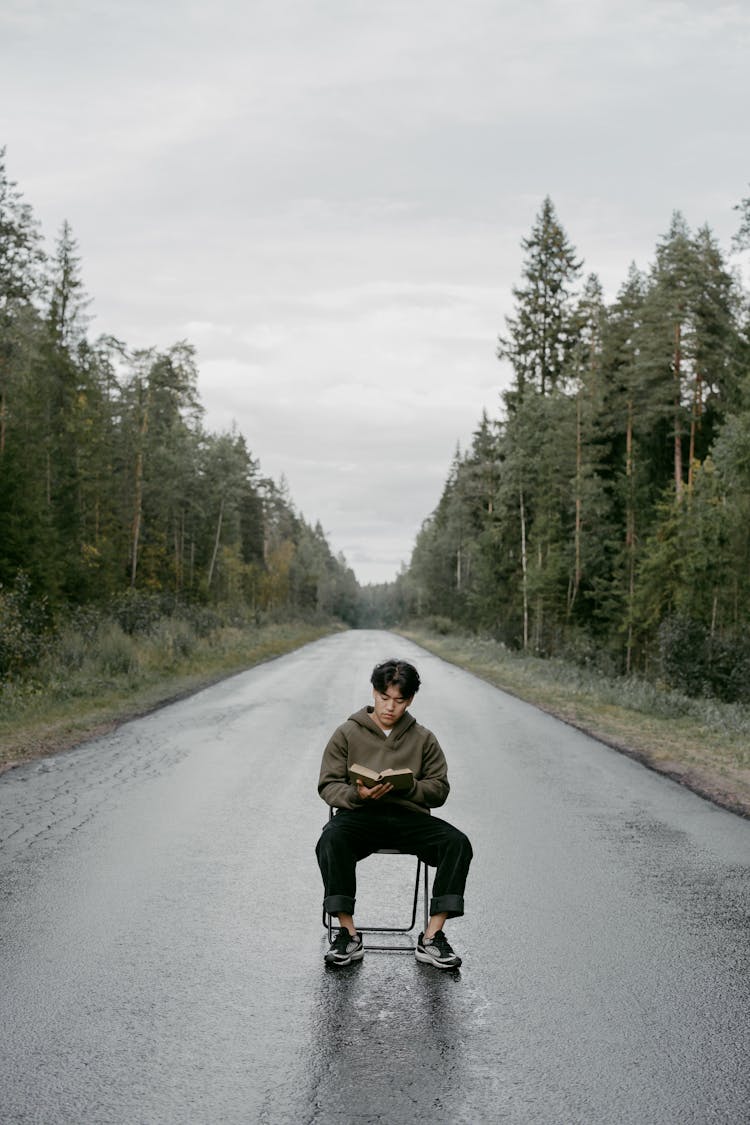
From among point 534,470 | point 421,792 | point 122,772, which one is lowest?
point 122,772

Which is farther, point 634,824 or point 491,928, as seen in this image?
point 634,824

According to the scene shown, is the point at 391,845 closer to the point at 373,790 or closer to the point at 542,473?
the point at 373,790

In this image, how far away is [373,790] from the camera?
4.94 m

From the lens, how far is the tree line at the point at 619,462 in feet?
105

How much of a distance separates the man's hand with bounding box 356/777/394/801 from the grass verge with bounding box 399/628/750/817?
572 cm

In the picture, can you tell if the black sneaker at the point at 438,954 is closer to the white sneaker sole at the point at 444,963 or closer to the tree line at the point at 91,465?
the white sneaker sole at the point at 444,963

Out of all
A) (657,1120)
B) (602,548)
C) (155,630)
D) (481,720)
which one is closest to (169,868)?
(657,1120)

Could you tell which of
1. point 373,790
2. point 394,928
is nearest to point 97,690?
point 394,928

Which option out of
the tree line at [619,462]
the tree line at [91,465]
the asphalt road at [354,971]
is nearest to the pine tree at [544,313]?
the tree line at [619,462]

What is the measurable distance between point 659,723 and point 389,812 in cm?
1282

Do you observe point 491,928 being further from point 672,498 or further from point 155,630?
point 672,498

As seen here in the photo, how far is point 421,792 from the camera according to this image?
511 centimetres

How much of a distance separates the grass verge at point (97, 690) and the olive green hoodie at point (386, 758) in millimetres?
7519

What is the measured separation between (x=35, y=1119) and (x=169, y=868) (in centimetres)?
369
